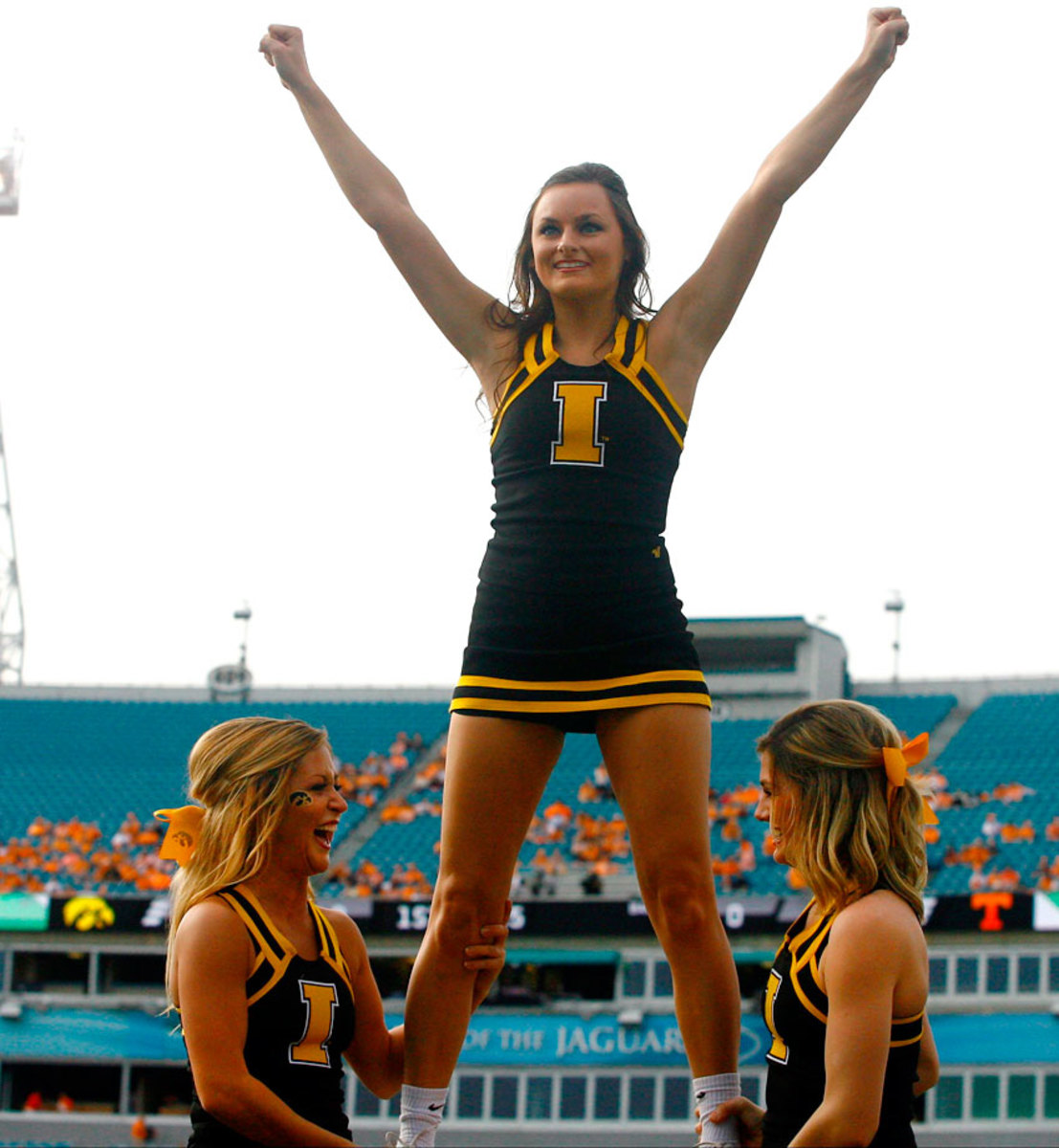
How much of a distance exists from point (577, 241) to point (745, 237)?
1.44 feet

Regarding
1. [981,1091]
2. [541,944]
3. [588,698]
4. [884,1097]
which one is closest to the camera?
[884,1097]

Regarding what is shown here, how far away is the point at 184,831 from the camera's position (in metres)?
3.67

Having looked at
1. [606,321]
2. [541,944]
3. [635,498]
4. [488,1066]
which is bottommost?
[488,1066]

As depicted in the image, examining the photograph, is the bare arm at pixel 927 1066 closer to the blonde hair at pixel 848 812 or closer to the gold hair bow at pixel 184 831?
the blonde hair at pixel 848 812

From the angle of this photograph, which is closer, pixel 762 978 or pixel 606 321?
pixel 606 321

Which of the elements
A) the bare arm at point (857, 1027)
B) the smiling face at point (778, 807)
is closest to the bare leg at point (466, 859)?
the smiling face at point (778, 807)

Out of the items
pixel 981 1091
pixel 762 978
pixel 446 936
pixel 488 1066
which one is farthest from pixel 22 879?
pixel 446 936

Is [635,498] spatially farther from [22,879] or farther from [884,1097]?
[22,879]

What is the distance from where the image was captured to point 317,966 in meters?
3.53

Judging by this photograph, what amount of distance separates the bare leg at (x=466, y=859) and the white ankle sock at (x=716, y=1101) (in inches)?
23.5

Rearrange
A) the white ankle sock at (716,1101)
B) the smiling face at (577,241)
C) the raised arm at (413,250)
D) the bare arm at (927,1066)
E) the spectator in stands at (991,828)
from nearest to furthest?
the bare arm at (927,1066), the white ankle sock at (716,1101), the smiling face at (577,241), the raised arm at (413,250), the spectator in stands at (991,828)

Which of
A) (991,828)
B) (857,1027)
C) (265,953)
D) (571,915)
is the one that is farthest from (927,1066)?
(991,828)

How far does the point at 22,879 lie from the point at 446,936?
20919mm

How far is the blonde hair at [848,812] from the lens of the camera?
10.7ft
